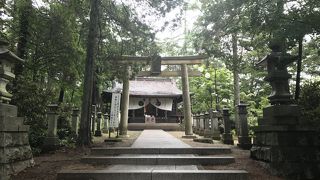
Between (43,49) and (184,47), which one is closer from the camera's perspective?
(43,49)

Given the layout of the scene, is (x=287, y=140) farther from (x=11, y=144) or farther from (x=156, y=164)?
(x=11, y=144)

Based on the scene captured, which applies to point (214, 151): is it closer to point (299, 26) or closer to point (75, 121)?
point (299, 26)

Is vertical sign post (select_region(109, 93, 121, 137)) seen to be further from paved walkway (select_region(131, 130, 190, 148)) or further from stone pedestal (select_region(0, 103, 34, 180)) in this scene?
stone pedestal (select_region(0, 103, 34, 180))

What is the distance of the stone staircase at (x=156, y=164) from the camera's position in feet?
19.2

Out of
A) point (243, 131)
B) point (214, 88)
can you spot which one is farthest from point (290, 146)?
point (214, 88)

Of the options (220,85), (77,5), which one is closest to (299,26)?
(77,5)

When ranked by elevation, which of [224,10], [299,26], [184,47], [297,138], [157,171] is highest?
[184,47]

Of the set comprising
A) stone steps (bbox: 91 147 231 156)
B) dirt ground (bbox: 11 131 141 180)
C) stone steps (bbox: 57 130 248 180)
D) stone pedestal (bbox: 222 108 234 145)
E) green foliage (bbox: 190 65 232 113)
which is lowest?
dirt ground (bbox: 11 131 141 180)

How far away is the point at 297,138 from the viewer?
632 cm

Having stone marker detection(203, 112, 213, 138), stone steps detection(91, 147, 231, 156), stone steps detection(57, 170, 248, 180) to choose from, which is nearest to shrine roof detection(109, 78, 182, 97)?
stone marker detection(203, 112, 213, 138)

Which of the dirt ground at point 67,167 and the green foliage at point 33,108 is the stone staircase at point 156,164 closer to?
the dirt ground at point 67,167

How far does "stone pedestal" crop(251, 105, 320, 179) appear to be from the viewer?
20.1 ft

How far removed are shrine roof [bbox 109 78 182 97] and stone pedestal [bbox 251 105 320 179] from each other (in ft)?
75.3

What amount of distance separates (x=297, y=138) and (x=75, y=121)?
29.6 ft
